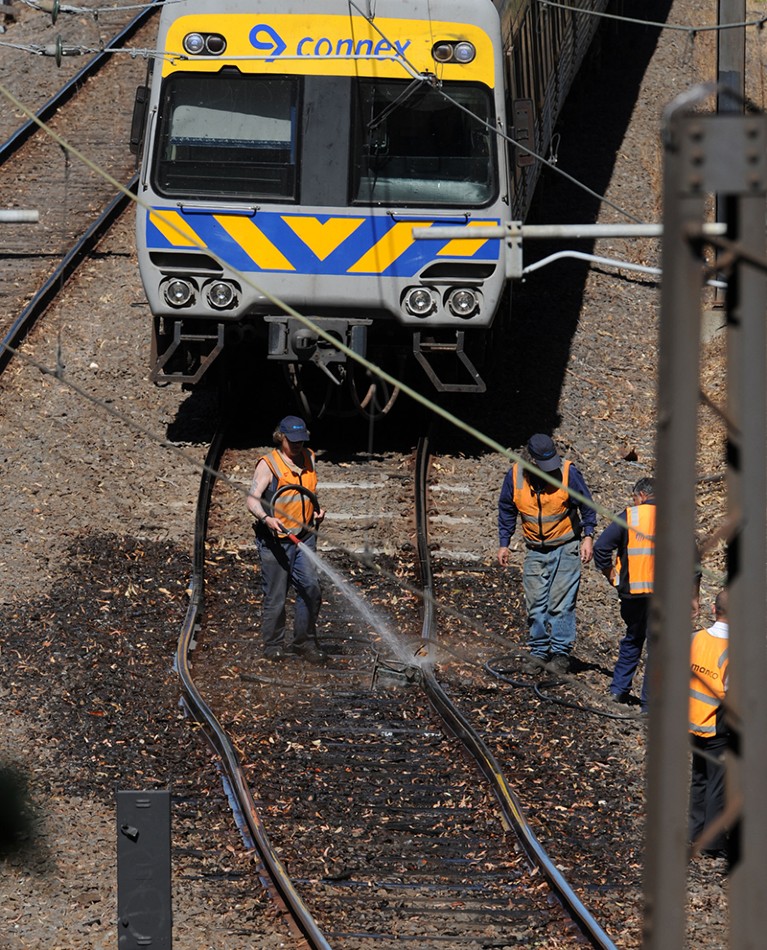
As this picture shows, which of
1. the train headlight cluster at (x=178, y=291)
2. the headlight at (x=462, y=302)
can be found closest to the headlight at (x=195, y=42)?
the train headlight cluster at (x=178, y=291)

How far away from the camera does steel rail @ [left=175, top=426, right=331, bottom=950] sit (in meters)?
7.37

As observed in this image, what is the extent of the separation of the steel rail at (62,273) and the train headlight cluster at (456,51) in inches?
173

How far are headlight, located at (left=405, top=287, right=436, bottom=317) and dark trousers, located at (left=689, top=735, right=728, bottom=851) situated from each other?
5.55 metres

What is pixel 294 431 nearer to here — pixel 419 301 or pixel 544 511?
pixel 544 511

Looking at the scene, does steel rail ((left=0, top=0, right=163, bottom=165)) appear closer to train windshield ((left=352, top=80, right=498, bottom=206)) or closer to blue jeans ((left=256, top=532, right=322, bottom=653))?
train windshield ((left=352, top=80, right=498, bottom=206))

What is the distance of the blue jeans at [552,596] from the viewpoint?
10.6m

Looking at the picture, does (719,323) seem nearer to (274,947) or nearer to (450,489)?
(450,489)

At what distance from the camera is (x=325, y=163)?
13.0 metres

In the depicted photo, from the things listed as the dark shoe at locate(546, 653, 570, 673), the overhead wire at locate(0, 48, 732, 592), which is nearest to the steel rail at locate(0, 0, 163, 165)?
the overhead wire at locate(0, 48, 732, 592)

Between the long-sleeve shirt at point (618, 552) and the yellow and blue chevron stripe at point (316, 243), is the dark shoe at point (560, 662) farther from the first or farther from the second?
the yellow and blue chevron stripe at point (316, 243)

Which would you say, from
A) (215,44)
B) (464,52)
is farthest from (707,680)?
(215,44)

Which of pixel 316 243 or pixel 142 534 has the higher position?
pixel 316 243

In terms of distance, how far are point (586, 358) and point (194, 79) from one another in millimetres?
5397

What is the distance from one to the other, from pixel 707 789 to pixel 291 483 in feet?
11.5
